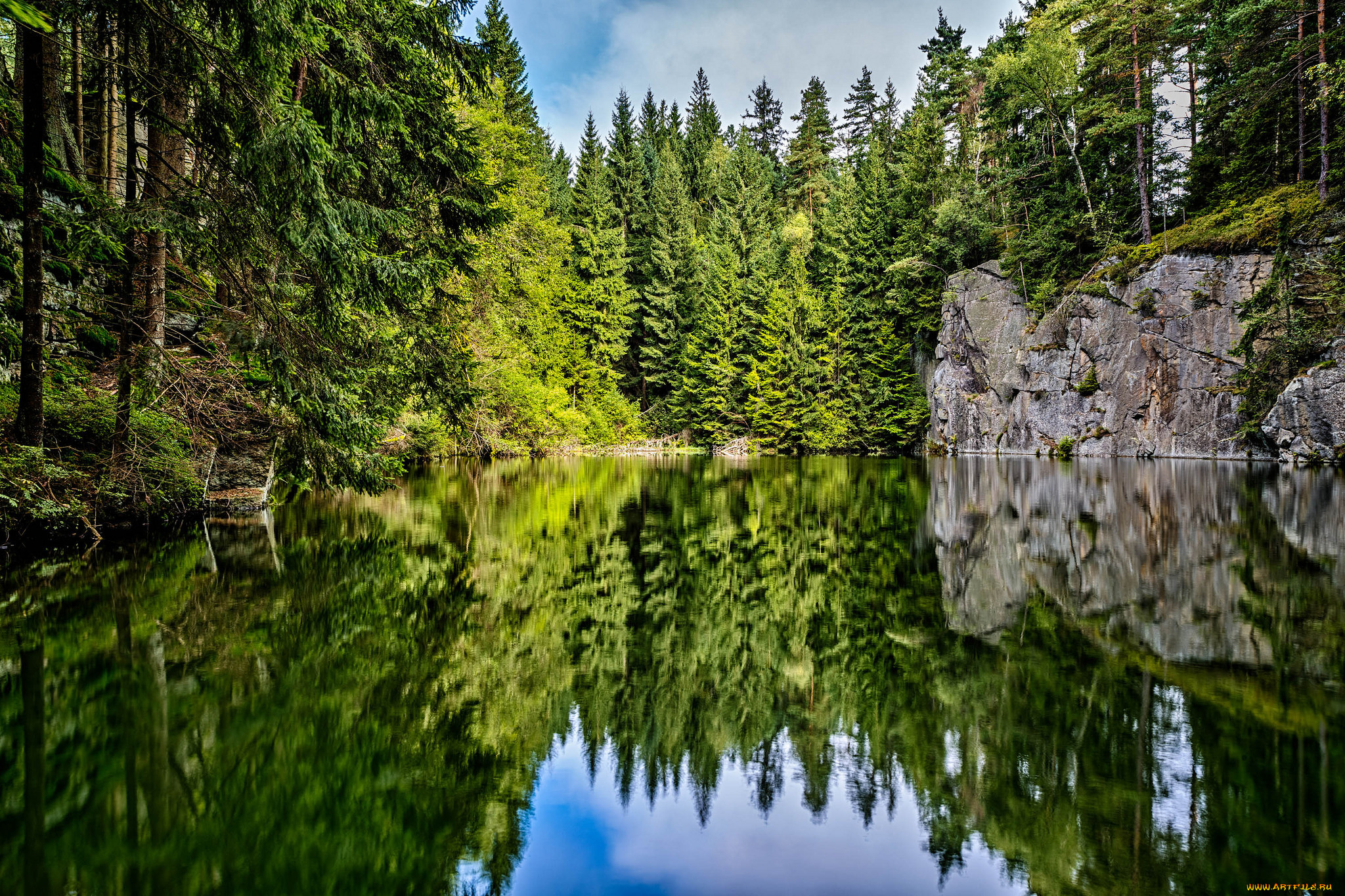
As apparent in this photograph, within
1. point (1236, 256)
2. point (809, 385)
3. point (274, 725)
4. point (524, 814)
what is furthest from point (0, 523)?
point (809, 385)

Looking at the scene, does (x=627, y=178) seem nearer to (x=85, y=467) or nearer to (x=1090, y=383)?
(x=1090, y=383)

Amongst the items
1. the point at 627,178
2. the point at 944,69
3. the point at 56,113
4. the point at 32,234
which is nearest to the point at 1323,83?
the point at 944,69

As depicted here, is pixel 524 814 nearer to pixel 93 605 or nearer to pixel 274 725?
pixel 274 725

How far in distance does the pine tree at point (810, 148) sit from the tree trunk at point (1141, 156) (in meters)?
20.6

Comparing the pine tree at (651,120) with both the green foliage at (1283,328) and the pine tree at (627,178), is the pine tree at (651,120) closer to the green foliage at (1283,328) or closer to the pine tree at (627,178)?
the pine tree at (627,178)

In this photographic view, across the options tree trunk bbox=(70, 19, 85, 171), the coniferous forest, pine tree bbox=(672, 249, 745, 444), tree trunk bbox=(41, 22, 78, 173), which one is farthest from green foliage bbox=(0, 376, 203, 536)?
pine tree bbox=(672, 249, 745, 444)

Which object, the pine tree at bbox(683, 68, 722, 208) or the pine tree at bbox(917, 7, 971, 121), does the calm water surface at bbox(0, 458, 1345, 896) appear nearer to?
the pine tree at bbox(917, 7, 971, 121)

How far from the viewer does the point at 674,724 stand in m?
3.21

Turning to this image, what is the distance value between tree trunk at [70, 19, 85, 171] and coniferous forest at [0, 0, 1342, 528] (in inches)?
Result: 3.6

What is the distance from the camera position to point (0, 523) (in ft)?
20.5

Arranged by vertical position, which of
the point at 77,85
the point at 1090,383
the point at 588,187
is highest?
the point at 588,187

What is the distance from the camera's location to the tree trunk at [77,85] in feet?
23.0

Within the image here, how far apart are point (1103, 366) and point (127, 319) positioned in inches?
1070

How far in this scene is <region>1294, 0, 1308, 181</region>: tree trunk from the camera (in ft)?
57.9
